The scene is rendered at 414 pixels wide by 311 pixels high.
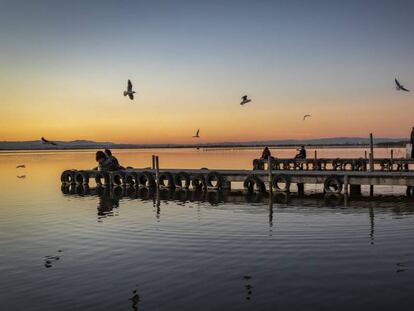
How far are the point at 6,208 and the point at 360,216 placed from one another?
62.4ft

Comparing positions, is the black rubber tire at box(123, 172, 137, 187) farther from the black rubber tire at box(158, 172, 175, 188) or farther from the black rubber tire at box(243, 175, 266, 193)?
the black rubber tire at box(243, 175, 266, 193)

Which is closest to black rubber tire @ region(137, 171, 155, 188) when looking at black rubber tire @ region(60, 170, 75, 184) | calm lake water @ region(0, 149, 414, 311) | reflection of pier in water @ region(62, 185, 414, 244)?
reflection of pier in water @ region(62, 185, 414, 244)

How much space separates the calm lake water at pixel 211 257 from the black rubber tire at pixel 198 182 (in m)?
7.86

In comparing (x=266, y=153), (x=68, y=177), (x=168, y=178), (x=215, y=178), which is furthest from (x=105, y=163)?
(x=266, y=153)

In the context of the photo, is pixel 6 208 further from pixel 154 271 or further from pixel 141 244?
pixel 154 271

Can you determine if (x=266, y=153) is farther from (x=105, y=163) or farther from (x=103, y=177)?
(x=103, y=177)

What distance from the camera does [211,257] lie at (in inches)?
528

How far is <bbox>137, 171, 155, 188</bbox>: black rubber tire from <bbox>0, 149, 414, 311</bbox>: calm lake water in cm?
1016

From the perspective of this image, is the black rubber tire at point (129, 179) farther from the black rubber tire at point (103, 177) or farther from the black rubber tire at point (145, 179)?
the black rubber tire at point (103, 177)

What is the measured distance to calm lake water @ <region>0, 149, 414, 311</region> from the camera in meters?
9.97

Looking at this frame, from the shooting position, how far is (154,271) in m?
12.2

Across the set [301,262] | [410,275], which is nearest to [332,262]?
[301,262]

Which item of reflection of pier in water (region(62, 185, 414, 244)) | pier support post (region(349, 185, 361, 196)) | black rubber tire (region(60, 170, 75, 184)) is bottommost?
reflection of pier in water (region(62, 185, 414, 244))

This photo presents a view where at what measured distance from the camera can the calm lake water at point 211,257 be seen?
997 cm
